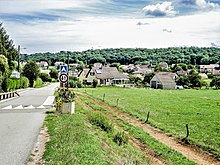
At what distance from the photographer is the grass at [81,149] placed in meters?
9.41

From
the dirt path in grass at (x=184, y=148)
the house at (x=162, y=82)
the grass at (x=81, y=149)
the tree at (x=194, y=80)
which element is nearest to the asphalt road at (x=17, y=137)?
the grass at (x=81, y=149)

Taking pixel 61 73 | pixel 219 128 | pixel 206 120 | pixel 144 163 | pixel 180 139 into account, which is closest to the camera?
pixel 144 163

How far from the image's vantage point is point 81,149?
10.4 metres

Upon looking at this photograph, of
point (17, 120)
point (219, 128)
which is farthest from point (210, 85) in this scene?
point (17, 120)

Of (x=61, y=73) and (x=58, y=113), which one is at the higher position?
(x=61, y=73)

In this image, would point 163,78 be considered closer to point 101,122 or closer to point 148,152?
point 101,122

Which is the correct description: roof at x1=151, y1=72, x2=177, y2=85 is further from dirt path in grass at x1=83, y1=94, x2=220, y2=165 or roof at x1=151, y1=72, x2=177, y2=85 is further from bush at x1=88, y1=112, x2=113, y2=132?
bush at x1=88, y1=112, x2=113, y2=132

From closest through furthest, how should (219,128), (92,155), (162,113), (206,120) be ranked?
(92,155)
(219,128)
(206,120)
(162,113)

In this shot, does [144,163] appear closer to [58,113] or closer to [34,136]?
[34,136]

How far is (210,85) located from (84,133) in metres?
74.9

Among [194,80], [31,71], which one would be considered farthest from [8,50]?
[194,80]

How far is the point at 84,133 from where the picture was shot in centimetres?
1312

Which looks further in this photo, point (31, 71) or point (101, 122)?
point (31, 71)

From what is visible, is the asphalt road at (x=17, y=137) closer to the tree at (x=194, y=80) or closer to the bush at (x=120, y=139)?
the bush at (x=120, y=139)
